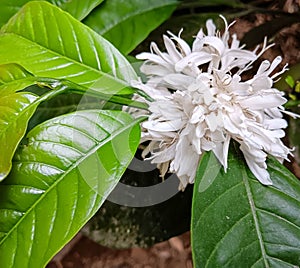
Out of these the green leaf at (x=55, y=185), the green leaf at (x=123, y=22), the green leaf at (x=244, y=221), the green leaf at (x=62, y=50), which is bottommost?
the green leaf at (x=244, y=221)

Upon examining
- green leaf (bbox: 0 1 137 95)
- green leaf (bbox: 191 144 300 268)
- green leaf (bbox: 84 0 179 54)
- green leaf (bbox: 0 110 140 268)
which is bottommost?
green leaf (bbox: 191 144 300 268)

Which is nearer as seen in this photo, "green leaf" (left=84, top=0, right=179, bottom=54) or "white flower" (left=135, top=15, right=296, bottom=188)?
"white flower" (left=135, top=15, right=296, bottom=188)

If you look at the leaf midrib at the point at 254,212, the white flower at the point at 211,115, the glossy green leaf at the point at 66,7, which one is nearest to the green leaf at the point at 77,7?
the glossy green leaf at the point at 66,7

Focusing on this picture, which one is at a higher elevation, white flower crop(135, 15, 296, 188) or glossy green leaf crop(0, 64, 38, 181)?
glossy green leaf crop(0, 64, 38, 181)

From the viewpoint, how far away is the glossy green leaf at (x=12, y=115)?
0.40 metres

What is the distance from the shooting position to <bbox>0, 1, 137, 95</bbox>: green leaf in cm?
49

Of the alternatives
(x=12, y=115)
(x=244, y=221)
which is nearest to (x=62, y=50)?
(x=12, y=115)

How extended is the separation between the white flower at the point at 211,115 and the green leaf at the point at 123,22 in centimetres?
16

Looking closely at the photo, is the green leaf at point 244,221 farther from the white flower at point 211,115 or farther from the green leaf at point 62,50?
the green leaf at point 62,50

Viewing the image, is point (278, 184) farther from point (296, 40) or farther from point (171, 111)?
point (296, 40)

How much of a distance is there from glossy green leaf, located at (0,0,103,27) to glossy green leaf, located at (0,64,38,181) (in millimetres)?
160

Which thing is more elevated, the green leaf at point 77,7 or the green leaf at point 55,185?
the green leaf at point 77,7

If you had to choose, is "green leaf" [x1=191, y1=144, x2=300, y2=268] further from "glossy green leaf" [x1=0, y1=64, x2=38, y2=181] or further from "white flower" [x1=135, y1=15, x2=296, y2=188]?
"glossy green leaf" [x1=0, y1=64, x2=38, y2=181]

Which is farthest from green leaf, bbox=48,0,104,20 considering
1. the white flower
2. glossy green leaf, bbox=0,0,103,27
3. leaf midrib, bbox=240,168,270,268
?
leaf midrib, bbox=240,168,270,268
